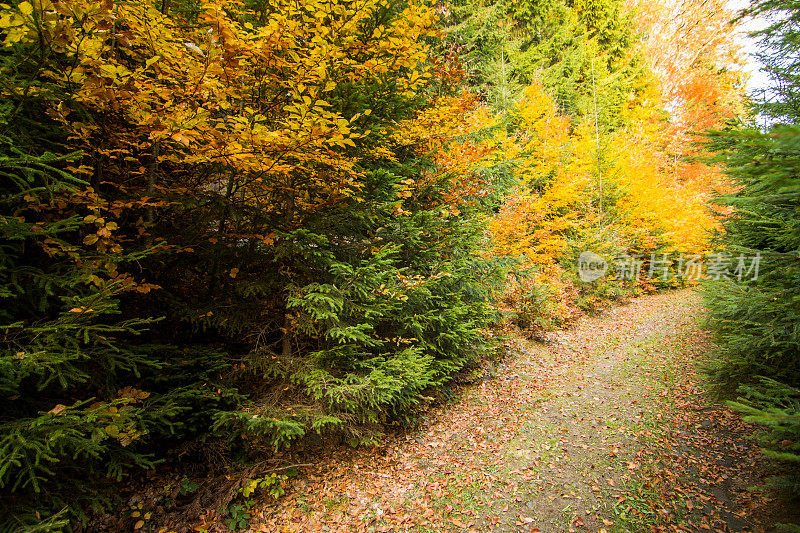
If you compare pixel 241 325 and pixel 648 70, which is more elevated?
pixel 648 70

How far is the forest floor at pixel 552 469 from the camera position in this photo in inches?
152

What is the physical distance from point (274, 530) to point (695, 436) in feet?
21.6

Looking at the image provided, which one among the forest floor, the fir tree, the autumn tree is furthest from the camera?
the forest floor

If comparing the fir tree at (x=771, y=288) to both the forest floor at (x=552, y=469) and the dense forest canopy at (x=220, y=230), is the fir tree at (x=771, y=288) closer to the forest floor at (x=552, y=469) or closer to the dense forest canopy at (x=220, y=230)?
the dense forest canopy at (x=220, y=230)

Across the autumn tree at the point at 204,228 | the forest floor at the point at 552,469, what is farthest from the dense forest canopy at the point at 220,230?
the forest floor at the point at 552,469

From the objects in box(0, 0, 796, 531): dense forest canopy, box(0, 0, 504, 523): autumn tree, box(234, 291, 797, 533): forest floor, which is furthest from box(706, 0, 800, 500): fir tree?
box(0, 0, 504, 523): autumn tree

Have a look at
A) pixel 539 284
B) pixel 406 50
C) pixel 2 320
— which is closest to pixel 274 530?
pixel 2 320

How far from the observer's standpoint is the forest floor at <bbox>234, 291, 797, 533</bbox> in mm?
3854

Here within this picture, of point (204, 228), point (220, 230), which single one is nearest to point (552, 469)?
point (220, 230)

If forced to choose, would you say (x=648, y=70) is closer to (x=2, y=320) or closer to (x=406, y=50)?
(x=406, y=50)

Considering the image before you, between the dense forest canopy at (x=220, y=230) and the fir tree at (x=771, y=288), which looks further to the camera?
the fir tree at (x=771, y=288)

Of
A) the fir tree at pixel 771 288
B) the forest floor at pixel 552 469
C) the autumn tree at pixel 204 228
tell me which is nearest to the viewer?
the autumn tree at pixel 204 228

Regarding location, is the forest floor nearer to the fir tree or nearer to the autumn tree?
the autumn tree

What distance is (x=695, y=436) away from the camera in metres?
5.27
